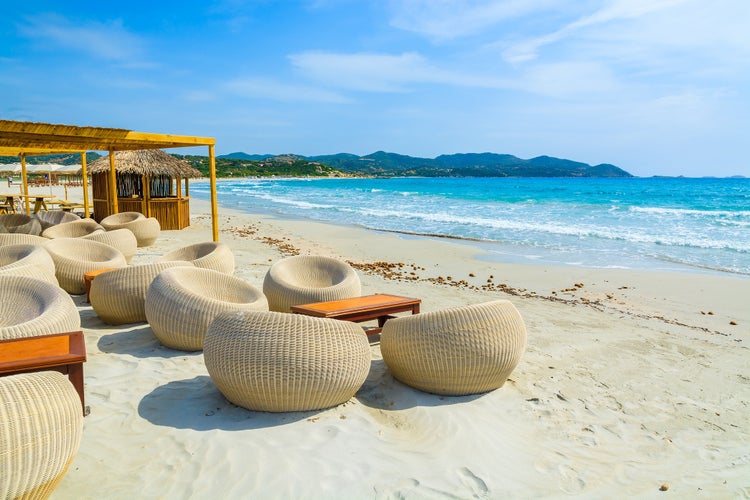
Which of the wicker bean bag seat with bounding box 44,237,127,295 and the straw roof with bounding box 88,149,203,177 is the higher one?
the straw roof with bounding box 88,149,203,177

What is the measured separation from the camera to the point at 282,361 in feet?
11.9

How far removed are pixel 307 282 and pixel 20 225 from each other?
8.11m

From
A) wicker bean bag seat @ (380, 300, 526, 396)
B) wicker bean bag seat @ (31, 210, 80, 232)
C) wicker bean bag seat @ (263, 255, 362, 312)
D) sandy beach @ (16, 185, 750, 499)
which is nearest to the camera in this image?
sandy beach @ (16, 185, 750, 499)

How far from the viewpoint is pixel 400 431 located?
12.2 feet

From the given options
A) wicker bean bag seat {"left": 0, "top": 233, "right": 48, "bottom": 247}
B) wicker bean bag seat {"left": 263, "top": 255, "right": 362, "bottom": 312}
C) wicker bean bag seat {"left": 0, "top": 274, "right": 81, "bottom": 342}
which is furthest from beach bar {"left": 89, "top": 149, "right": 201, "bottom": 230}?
wicker bean bag seat {"left": 0, "top": 274, "right": 81, "bottom": 342}

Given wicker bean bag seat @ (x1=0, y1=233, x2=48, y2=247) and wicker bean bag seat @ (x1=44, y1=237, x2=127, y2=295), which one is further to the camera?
wicker bean bag seat @ (x1=0, y1=233, x2=48, y2=247)

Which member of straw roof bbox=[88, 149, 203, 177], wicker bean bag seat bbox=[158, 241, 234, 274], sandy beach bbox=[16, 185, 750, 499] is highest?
straw roof bbox=[88, 149, 203, 177]

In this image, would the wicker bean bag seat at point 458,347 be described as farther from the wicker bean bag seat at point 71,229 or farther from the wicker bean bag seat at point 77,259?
the wicker bean bag seat at point 71,229

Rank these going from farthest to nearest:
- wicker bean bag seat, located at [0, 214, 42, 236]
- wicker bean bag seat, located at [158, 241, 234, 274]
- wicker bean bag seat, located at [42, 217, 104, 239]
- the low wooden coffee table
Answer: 1. wicker bean bag seat, located at [0, 214, 42, 236]
2. wicker bean bag seat, located at [42, 217, 104, 239]
3. wicker bean bag seat, located at [158, 241, 234, 274]
4. the low wooden coffee table

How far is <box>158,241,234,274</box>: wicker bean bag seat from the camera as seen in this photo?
6.97m

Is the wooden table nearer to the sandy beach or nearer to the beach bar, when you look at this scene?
the sandy beach

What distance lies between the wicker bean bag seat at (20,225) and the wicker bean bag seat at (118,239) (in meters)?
3.28

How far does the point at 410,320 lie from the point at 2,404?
106 inches

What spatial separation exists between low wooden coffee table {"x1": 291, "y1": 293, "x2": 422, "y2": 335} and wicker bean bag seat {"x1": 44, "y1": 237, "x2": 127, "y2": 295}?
345cm
